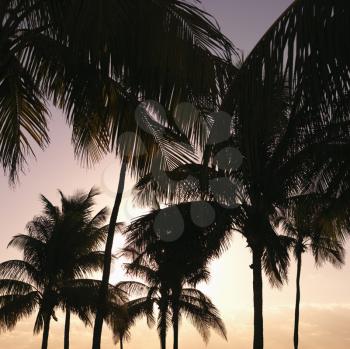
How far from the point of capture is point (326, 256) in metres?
29.3

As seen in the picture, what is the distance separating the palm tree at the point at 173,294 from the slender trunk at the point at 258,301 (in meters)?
6.74

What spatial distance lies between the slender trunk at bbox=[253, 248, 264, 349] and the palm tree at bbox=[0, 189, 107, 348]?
31.2 ft

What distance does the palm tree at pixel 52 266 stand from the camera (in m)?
22.3

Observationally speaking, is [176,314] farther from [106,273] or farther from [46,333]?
[106,273]

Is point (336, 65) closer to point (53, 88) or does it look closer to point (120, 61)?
point (120, 61)

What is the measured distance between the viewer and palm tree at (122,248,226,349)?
22.9 meters

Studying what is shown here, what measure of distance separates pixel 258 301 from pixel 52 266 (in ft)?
38.5

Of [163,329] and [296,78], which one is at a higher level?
[296,78]

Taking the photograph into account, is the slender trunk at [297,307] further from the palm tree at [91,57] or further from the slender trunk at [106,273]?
the palm tree at [91,57]

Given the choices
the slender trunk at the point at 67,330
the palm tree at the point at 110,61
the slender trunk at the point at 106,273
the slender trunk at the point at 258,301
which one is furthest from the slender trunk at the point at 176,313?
the palm tree at the point at 110,61

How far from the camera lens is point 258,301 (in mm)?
14969

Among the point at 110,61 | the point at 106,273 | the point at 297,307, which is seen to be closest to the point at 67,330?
the point at 106,273

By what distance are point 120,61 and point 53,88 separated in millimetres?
1619

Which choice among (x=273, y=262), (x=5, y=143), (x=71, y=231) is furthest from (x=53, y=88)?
(x=71, y=231)
